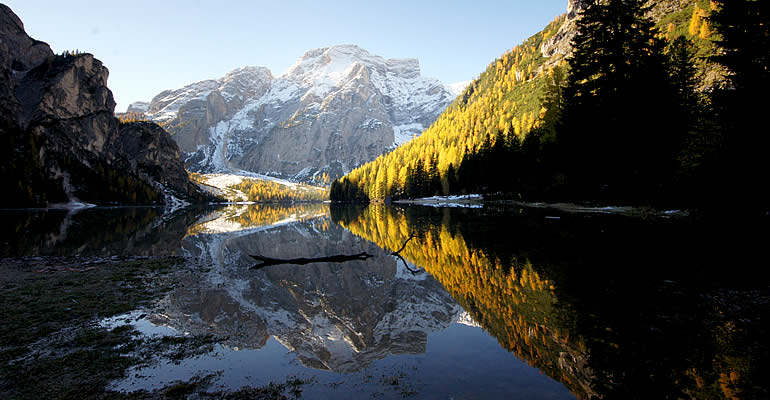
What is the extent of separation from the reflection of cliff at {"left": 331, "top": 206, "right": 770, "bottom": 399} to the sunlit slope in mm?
59119

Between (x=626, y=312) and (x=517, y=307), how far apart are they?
199 cm

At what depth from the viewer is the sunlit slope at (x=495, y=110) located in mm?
83062

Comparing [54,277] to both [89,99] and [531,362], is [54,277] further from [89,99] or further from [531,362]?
[89,99]

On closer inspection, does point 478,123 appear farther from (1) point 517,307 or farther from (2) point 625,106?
(1) point 517,307

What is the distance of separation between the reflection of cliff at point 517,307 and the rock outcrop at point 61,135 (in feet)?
365

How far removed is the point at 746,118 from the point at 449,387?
74.0ft

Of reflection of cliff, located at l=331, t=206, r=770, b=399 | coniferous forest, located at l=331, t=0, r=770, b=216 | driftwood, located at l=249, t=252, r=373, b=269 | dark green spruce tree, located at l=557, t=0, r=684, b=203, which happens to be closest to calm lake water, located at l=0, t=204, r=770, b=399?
reflection of cliff, located at l=331, t=206, r=770, b=399

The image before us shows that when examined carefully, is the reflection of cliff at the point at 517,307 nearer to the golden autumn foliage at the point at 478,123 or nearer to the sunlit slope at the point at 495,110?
the sunlit slope at the point at 495,110

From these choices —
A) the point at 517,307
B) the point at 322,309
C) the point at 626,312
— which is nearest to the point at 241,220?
the point at 322,309

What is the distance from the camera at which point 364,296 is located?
30.7 feet

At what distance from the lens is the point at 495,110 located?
14075 centimetres

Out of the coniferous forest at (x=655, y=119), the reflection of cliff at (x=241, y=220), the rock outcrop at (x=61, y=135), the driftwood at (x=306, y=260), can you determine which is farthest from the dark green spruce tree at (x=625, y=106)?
the rock outcrop at (x=61, y=135)

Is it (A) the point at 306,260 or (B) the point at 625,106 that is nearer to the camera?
(A) the point at 306,260

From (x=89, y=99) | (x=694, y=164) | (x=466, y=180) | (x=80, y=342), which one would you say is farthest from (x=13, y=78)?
(x=694, y=164)
